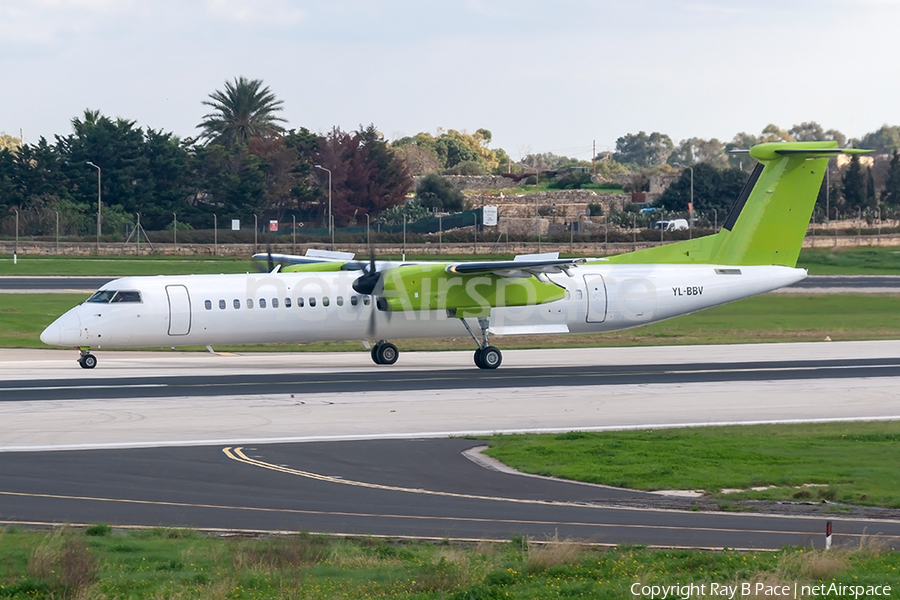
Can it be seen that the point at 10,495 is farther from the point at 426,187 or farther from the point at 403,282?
the point at 426,187

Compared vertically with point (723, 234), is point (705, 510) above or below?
below

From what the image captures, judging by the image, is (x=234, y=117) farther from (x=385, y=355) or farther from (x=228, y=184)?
(x=385, y=355)

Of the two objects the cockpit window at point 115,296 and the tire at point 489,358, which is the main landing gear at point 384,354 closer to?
the tire at point 489,358

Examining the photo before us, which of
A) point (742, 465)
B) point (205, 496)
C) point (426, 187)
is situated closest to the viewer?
point (205, 496)

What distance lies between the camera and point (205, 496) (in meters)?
14.7

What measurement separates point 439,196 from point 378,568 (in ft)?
322

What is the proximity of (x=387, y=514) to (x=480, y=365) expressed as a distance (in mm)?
17255

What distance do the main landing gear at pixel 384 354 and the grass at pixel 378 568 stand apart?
1983cm

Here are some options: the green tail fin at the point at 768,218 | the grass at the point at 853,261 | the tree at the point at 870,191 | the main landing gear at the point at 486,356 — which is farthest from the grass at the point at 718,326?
the tree at the point at 870,191

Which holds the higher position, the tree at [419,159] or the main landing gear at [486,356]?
the tree at [419,159]

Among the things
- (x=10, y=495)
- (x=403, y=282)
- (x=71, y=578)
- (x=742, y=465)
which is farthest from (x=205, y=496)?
(x=403, y=282)

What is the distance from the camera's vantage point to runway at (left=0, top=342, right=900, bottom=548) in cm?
1345

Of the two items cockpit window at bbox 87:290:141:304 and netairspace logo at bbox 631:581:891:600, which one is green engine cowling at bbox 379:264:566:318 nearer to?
cockpit window at bbox 87:290:141:304

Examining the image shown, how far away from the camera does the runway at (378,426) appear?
1345cm
